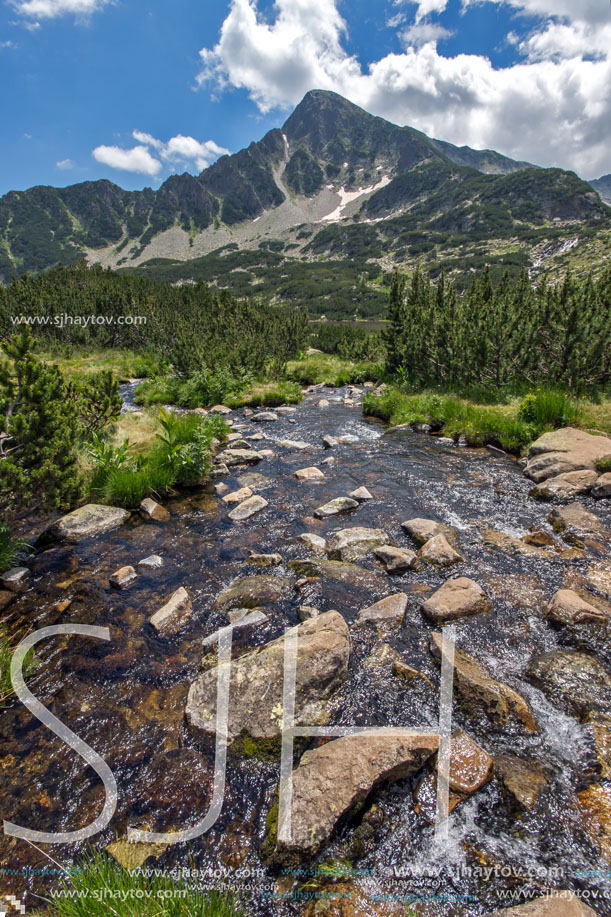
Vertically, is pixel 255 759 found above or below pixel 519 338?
below

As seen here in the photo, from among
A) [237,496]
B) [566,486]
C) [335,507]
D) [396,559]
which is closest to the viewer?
[396,559]

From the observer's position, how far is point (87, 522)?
8.36m

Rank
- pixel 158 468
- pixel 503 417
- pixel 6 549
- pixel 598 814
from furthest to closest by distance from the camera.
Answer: pixel 503 417 < pixel 158 468 < pixel 6 549 < pixel 598 814

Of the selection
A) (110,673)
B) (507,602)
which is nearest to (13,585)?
(110,673)

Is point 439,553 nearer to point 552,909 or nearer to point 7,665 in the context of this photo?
point 552,909

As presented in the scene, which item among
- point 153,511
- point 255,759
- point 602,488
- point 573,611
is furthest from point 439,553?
point 153,511

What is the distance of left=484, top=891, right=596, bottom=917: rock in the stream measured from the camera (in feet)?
8.00

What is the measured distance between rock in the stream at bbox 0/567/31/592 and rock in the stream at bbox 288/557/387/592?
4632mm

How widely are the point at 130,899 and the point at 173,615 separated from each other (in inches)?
142

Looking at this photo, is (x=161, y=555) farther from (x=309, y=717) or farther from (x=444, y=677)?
(x=444, y=677)

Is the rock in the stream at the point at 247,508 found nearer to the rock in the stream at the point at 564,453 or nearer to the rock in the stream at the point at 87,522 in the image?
the rock in the stream at the point at 87,522

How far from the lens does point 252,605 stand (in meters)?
6.00

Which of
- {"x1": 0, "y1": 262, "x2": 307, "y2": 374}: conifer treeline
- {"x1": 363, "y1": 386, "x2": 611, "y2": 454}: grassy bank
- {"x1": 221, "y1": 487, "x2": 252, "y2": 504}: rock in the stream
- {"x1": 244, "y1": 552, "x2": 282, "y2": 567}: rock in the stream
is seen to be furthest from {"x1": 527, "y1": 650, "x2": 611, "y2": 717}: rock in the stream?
{"x1": 0, "y1": 262, "x2": 307, "y2": 374}: conifer treeline

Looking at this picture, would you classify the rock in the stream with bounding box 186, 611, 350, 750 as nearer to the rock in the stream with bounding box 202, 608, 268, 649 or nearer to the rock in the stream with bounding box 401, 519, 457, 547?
the rock in the stream with bounding box 202, 608, 268, 649
